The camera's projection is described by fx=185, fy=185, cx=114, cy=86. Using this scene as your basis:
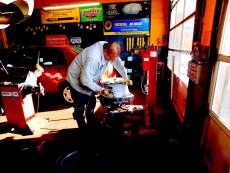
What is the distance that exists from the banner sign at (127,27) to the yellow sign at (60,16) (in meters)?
1.52

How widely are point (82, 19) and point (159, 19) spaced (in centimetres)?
343

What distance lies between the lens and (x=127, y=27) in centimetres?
796

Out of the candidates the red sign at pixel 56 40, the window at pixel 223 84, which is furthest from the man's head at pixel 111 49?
the red sign at pixel 56 40

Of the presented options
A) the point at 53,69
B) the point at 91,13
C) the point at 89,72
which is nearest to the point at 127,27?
the point at 91,13

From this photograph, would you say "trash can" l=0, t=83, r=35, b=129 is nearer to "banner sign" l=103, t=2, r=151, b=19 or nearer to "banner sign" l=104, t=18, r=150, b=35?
"banner sign" l=104, t=18, r=150, b=35

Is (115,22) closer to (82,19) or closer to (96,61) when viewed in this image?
(82,19)

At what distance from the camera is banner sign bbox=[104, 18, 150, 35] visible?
25.6 feet

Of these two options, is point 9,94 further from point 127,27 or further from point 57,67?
point 127,27

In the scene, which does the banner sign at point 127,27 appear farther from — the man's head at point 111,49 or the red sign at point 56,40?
the man's head at point 111,49

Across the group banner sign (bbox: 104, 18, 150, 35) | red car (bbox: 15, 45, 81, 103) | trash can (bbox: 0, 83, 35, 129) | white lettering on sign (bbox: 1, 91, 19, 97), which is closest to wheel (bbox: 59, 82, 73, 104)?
red car (bbox: 15, 45, 81, 103)

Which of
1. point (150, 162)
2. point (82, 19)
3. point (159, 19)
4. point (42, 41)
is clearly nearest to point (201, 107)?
point (150, 162)

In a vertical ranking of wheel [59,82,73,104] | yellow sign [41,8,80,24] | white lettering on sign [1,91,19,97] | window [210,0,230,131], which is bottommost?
wheel [59,82,73,104]

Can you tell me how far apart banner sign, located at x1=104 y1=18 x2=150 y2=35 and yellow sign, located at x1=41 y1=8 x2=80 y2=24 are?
4.98ft

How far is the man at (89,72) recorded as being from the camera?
3.13m
